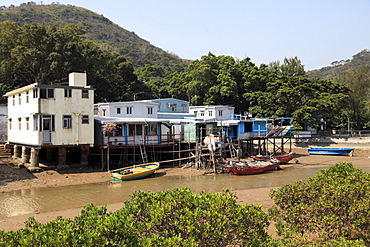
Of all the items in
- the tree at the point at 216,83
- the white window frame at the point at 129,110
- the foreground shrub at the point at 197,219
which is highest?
the tree at the point at 216,83

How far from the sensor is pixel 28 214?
18.6 m

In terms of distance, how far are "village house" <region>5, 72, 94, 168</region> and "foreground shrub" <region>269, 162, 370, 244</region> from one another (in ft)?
69.7

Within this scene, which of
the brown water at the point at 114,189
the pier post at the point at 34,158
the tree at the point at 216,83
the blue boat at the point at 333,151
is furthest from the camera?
the tree at the point at 216,83

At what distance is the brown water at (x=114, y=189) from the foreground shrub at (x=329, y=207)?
1258 centimetres

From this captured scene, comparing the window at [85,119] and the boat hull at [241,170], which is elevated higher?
the window at [85,119]

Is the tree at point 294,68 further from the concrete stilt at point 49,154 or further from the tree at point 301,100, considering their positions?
the concrete stilt at point 49,154

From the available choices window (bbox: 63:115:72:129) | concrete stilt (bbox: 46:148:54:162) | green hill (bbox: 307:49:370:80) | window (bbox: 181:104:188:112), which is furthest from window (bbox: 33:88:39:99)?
green hill (bbox: 307:49:370:80)

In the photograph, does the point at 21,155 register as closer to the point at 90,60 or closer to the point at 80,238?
the point at 90,60

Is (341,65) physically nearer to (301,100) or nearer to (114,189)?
(301,100)

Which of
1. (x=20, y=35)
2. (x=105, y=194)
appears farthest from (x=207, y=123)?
(x=20, y=35)

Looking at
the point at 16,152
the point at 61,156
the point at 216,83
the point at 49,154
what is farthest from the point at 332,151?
the point at 16,152

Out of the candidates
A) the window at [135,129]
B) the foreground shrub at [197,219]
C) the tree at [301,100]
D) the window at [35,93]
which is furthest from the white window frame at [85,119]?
the tree at [301,100]

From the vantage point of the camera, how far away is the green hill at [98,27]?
457ft

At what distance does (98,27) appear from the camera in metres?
166
